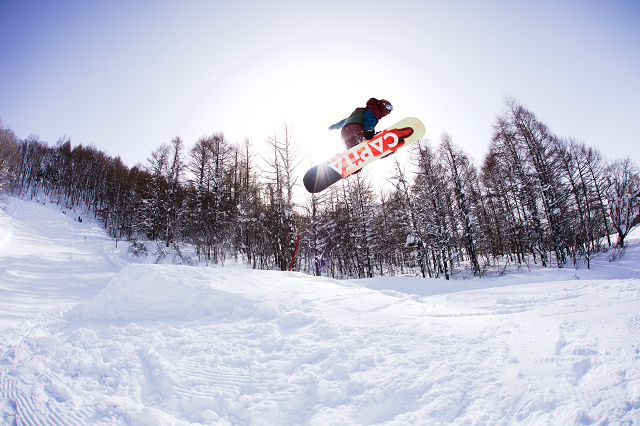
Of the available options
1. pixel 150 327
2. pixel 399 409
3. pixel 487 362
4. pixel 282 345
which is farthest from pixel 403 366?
pixel 150 327

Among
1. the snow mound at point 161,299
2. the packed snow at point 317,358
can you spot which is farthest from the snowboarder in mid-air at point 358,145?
the snow mound at point 161,299

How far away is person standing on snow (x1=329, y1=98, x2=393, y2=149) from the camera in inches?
187

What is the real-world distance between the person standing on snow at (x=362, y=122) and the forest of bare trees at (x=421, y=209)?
297 inches

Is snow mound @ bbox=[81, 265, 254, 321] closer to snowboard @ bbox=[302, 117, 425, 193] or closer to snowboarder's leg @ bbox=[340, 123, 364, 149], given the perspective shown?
snowboard @ bbox=[302, 117, 425, 193]

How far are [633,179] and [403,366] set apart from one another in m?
23.2

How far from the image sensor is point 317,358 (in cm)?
281

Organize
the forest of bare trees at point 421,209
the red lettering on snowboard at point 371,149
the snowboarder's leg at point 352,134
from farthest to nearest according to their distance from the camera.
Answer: the forest of bare trees at point 421,209 → the red lettering on snowboard at point 371,149 → the snowboarder's leg at point 352,134

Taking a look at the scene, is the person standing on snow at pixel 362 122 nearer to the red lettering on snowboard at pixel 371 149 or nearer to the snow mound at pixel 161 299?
the red lettering on snowboard at pixel 371 149

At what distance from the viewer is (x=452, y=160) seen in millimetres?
14781

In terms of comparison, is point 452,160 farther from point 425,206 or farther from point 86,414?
point 86,414

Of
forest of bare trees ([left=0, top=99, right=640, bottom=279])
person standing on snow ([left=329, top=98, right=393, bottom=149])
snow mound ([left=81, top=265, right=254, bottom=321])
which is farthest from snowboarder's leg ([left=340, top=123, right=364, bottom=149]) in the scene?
forest of bare trees ([left=0, top=99, right=640, bottom=279])

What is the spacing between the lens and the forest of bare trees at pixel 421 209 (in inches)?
531

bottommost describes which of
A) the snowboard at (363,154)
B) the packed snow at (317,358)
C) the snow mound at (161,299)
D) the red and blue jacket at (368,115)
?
the packed snow at (317,358)

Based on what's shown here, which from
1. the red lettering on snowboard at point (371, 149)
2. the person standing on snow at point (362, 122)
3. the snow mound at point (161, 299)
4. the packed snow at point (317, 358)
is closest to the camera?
the packed snow at point (317, 358)
